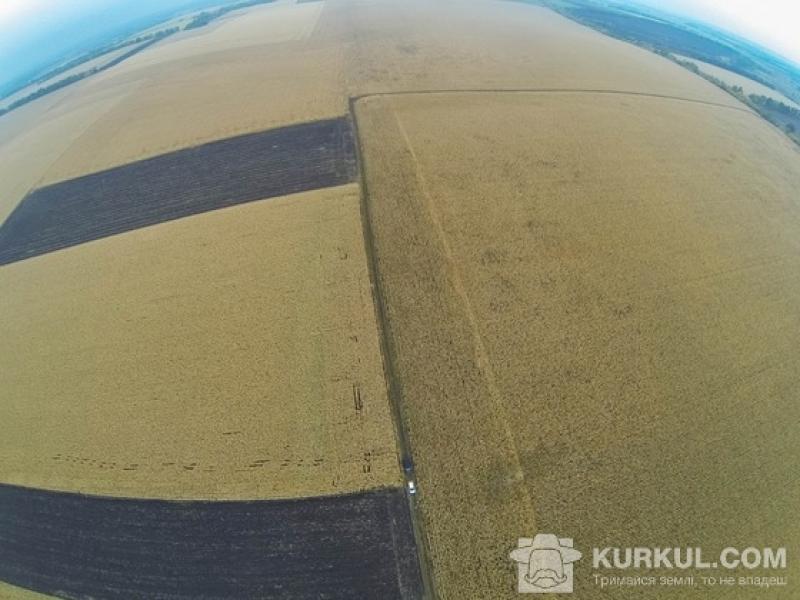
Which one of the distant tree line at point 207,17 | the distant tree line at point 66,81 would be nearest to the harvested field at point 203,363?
the distant tree line at point 66,81

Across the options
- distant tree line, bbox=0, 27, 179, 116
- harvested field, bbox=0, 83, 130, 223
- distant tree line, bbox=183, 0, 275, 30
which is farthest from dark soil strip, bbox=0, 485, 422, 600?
distant tree line, bbox=183, 0, 275, 30

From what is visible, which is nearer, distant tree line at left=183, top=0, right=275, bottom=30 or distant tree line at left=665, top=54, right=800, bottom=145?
distant tree line at left=665, top=54, right=800, bottom=145

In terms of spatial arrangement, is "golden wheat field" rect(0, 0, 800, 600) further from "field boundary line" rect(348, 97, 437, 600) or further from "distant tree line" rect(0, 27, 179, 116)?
"distant tree line" rect(0, 27, 179, 116)

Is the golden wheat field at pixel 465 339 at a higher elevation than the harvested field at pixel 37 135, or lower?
lower

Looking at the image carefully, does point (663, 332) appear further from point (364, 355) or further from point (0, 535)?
point (0, 535)

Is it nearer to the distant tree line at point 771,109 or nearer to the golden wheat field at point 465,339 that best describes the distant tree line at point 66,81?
the golden wheat field at point 465,339

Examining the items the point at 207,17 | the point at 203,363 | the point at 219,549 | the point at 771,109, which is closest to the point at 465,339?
the point at 203,363
